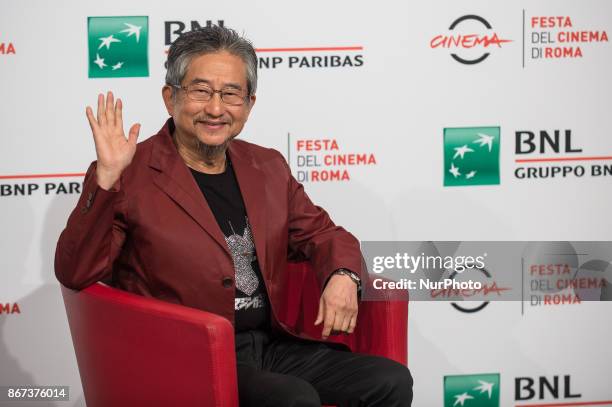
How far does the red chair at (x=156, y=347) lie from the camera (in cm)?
230

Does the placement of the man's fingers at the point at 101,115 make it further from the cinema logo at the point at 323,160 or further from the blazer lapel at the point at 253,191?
the cinema logo at the point at 323,160

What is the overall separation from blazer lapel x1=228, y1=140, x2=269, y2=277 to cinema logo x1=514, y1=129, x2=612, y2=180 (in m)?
1.36

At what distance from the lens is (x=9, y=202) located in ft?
11.6

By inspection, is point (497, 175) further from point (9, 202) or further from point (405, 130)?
point (9, 202)

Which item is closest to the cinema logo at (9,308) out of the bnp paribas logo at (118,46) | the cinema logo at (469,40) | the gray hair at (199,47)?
the bnp paribas logo at (118,46)

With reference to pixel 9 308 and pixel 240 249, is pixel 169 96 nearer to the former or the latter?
pixel 240 249

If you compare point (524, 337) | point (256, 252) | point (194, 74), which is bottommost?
point (524, 337)

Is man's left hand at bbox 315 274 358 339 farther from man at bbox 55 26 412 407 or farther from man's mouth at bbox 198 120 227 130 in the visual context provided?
man's mouth at bbox 198 120 227 130

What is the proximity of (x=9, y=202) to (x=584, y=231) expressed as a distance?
2.32m

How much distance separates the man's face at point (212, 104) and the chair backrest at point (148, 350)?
0.52 meters

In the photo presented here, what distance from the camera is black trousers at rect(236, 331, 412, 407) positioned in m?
2.42

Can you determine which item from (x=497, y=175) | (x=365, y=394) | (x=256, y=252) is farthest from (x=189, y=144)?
(x=497, y=175)

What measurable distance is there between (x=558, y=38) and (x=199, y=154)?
1.73 metres

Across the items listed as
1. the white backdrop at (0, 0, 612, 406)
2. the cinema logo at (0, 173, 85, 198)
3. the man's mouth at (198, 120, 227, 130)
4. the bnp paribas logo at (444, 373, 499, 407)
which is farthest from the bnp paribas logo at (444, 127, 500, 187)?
the cinema logo at (0, 173, 85, 198)
